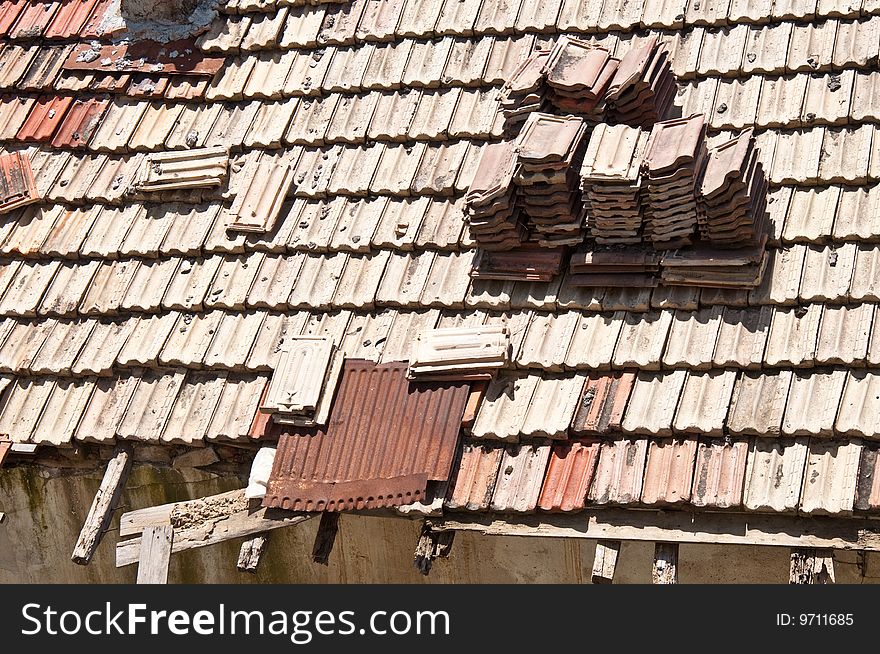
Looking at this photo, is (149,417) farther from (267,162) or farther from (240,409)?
(267,162)

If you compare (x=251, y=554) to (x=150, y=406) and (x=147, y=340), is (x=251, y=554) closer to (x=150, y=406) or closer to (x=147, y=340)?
(x=150, y=406)

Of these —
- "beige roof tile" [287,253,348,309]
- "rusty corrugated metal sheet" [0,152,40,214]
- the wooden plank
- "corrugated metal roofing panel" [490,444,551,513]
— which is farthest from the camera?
"rusty corrugated metal sheet" [0,152,40,214]

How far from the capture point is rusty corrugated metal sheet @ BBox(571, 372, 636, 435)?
28.0ft

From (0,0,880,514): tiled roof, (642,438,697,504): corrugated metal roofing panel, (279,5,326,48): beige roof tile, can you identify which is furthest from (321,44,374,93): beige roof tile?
(642,438,697,504): corrugated metal roofing panel

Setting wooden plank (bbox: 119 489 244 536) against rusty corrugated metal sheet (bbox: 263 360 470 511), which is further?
wooden plank (bbox: 119 489 244 536)

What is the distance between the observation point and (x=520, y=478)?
853cm

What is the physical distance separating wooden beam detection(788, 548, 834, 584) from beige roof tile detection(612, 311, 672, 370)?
1.49 metres

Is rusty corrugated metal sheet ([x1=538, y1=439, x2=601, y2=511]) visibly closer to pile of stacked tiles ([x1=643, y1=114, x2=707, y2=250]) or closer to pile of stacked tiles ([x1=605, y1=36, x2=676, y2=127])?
pile of stacked tiles ([x1=643, y1=114, x2=707, y2=250])

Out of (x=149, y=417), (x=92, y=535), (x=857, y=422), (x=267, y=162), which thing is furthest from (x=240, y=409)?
(x=857, y=422)

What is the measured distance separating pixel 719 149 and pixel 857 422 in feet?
6.46

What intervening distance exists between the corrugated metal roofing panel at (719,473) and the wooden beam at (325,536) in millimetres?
2310

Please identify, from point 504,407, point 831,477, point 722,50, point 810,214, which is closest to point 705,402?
point 831,477

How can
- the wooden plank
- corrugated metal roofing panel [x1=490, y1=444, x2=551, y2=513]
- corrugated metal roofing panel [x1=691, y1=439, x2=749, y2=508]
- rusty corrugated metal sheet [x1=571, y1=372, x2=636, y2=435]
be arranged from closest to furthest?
corrugated metal roofing panel [x1=691, y1=439, x2=749, y2=508] < corrugated metal roofing panel [x1=490, y1=444, x2=551, y2=513] < rusty corrugated metal sheet [x1=571, y1=372, x2=636, y2=435] < the wooden plank

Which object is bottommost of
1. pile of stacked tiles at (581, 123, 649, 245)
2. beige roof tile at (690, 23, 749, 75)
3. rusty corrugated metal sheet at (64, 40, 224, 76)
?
pile of stacked tiles at (581, 123, 649, 245)
